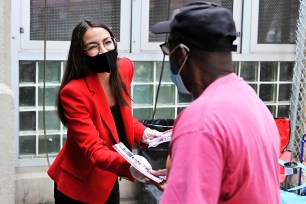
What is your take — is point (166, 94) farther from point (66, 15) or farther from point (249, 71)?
point (66, 15)

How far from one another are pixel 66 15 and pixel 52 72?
1.73 ft

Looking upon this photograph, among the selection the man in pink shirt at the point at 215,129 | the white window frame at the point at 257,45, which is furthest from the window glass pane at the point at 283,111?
the man in pink shirt at the point at 215,129

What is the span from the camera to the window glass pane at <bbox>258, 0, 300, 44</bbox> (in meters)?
5.33

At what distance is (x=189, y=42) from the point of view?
5.20 feet

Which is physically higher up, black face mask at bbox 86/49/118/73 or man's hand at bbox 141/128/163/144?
black face mask at bbox 86/49/118/73

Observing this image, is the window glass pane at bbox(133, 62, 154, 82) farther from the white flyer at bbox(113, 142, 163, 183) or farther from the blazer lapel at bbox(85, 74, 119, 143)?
the white flyer at bbox(113, 142, 163, 183)

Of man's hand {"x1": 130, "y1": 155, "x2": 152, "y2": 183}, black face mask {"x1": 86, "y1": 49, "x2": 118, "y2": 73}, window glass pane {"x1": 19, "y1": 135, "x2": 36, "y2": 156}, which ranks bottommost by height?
window glass pane {"x1": 19, "y1": 135, "x2": 36, "y2": 156}

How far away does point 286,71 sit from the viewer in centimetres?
550

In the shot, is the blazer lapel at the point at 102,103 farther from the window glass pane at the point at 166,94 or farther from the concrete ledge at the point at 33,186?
the window glass pane at the point at 166,94

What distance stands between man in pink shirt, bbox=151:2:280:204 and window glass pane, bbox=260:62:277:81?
3805mm

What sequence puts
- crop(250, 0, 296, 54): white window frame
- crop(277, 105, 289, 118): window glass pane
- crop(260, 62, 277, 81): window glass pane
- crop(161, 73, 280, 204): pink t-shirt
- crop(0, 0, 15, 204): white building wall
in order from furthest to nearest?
crop(277, 105, 289, 118): window glass pane < crop(260, 62, 277, 81): window glass pane < crop(250, 0, 296, 54): white window frame < crop(0, 0, 15, 204): white building wall < crop(161, 73, 280, 204): pink t-shirt

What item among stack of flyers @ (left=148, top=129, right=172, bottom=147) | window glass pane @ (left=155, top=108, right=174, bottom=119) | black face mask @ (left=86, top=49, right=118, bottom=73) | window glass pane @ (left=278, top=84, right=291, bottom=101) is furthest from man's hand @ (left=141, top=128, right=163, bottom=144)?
window glass pane @ (left=278, top=84, right=291, bottom=101)

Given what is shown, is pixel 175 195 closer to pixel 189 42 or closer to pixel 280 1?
pixel 189 42

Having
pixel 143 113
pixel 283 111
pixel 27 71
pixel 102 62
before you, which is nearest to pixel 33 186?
pixel 27 71
